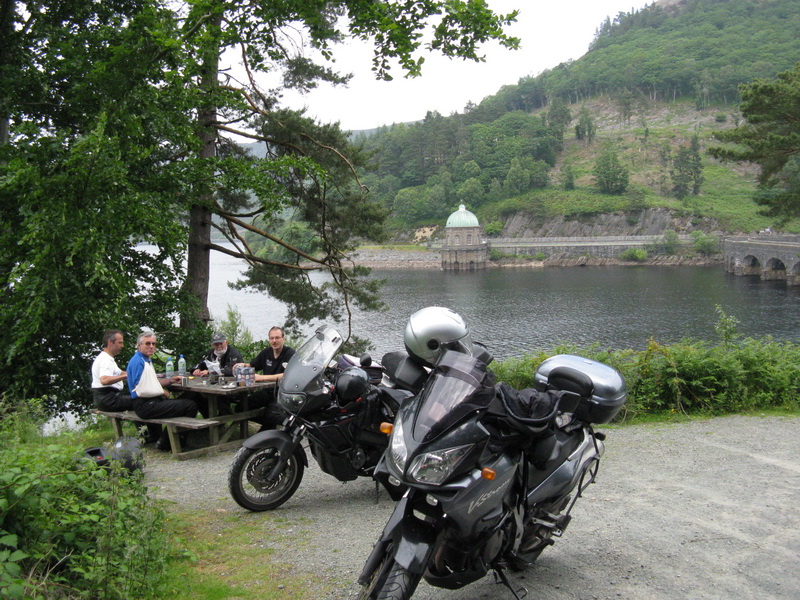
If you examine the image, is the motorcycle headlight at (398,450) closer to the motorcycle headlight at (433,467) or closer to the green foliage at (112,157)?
the motorcycle headlight at (433,467)

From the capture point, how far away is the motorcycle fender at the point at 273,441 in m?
5.52

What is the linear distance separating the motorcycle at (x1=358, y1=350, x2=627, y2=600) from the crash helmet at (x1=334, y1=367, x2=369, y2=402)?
1.88 metres

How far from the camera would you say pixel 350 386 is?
551cm

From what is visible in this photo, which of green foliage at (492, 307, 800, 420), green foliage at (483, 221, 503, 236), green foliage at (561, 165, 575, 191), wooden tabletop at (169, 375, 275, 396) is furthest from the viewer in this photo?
green foliage at (561, 165, 575, 191)

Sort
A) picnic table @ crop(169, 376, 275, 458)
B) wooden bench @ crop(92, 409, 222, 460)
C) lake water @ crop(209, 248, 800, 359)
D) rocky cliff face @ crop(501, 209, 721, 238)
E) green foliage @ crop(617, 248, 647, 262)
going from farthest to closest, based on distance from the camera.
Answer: rocky cliff face @ crop(501, 209, 721, 238) → green foliage @ crop(617, 248, 647, 262) → lake water @ crop(209, 248, 800, 359) → picnic table @ crop(169, 376, 275, 458) → wooden bench @ crop(92, 409, 222, 460)

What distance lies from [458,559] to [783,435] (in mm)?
7004

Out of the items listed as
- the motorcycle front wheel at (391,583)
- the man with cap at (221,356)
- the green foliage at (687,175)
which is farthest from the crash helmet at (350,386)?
the green foliage at (687,175)

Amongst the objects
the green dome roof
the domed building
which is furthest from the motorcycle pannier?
the green dome roof

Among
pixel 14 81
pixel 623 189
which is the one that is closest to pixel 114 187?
pixel 14 81

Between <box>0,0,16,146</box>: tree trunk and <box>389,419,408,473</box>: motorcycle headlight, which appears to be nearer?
<box>389,419,408,473</box>: motorcycle headlight

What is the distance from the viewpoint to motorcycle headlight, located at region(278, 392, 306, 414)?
5.47m

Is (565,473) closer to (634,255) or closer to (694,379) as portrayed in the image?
(694,379)

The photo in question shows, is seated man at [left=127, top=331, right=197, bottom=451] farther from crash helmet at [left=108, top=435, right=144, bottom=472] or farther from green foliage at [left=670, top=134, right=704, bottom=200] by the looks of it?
green foliage at [left=670, top=134, right=704, bottom=200]


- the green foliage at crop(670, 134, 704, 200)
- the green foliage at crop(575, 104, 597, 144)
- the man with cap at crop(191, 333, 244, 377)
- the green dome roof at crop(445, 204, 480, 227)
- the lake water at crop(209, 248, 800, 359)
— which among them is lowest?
the lake water at crop(209, 248, 800, 359)
